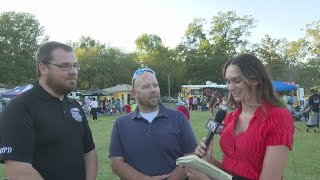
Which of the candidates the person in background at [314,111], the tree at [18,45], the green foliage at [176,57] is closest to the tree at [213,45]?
the green foliage at [176,57]

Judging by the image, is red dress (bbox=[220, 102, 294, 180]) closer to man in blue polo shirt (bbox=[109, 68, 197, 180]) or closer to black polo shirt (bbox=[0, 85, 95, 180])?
man in blue polo shirt (bbox=[109, 68, 197, 180])

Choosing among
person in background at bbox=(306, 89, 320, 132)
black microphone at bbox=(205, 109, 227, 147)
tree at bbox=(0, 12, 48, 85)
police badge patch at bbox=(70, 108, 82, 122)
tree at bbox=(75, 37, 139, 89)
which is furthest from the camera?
tree at bbox=(75, 37, 139, 89)

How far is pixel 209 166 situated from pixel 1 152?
1600 millimetres

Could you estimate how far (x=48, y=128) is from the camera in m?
3.20

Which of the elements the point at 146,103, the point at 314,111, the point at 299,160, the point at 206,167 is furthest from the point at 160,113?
the point at 314,111

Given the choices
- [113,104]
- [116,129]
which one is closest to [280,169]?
[116,129]

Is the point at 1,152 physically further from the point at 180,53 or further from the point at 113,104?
the point at 180,53

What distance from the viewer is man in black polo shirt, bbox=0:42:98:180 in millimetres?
2982

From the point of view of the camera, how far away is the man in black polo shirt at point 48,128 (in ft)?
9.78

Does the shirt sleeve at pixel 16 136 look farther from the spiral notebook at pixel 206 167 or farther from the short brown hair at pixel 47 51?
the spiral notebook at pixel 206 167

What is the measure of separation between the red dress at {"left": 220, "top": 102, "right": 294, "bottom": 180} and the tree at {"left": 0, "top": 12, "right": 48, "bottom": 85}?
55.9m

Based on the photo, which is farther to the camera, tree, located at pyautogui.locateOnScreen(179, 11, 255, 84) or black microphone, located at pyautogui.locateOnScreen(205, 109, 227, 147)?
tree, located at pyautogui.locateOnScreen(179, 11, 255, 84)

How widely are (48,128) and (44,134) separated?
0.06m

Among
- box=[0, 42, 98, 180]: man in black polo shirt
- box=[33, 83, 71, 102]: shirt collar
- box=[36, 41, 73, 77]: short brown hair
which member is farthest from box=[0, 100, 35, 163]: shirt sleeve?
box=[36, 41, 73, 77]: short brown hair
